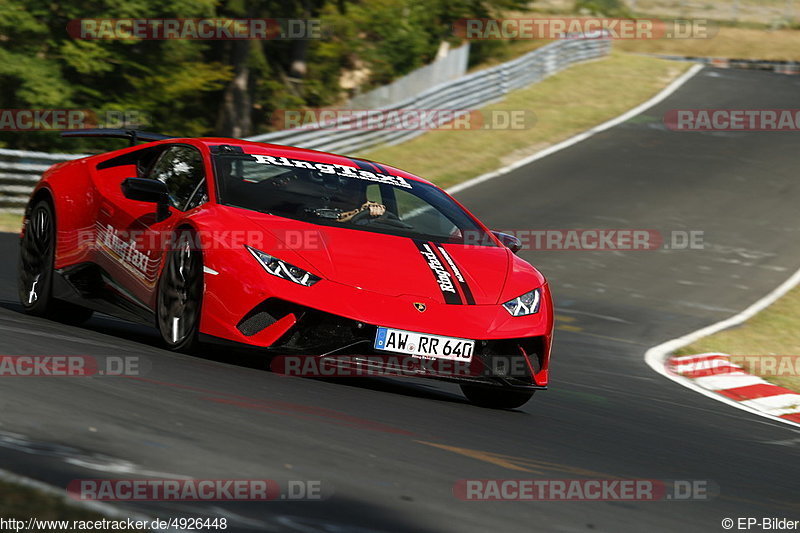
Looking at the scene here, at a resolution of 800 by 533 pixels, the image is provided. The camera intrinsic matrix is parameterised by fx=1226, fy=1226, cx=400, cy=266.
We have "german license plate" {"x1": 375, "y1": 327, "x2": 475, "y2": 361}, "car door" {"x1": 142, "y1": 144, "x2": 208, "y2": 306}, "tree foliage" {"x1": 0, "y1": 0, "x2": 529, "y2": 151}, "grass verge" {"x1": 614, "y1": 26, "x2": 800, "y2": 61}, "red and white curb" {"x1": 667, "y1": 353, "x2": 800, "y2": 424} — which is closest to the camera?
"german license plate" {"x1": 375, "y1": 327, "x2": 475, "y2": 361}

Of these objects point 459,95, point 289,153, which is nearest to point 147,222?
point 289,153

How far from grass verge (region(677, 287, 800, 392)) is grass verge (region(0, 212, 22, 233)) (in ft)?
27.6

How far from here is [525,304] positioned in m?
6.73

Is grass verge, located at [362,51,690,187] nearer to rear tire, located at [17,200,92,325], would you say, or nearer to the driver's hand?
rear tire, located at [17,200,92,325]

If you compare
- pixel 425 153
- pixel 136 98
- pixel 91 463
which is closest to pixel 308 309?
pixel 91 463

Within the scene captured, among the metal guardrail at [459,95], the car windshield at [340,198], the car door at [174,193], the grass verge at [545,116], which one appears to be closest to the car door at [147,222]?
the car door at [174,193]

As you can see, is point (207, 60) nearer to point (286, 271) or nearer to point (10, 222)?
point (10, 222)

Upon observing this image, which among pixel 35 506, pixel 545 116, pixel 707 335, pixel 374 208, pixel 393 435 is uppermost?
pixel 35 506

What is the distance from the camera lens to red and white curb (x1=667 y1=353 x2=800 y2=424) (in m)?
9.27

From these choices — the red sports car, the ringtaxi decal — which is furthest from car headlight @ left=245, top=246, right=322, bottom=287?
the ringtaxi decal

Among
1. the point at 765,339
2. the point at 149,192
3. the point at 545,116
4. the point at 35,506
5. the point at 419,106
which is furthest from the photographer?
the point at 545,116

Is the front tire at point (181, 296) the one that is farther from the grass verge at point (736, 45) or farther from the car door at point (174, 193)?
the grass verge at point (736, 45)

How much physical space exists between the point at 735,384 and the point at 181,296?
534cm

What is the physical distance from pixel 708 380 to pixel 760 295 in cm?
454
